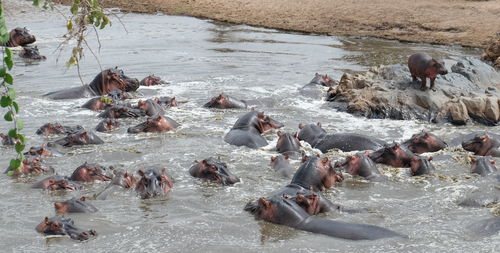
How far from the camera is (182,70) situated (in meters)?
15.5

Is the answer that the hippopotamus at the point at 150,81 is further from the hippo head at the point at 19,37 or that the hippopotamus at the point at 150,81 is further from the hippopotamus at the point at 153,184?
the hippopotamus at the point at 153,184

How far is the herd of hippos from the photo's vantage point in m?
7.10

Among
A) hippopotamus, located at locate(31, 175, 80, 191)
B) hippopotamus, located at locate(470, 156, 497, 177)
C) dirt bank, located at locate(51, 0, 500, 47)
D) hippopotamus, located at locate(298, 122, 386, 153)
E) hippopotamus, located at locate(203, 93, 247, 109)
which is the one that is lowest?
hippopotamus, located at locate(31, 175, 80, 191)

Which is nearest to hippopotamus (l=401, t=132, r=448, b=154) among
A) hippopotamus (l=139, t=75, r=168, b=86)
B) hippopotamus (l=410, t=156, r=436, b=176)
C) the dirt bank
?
hippopotamus (l=410, t=156, r=436, b=176)

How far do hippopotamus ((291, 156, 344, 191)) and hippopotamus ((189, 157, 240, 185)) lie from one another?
0.74 metres

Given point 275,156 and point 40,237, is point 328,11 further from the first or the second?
point 40,237

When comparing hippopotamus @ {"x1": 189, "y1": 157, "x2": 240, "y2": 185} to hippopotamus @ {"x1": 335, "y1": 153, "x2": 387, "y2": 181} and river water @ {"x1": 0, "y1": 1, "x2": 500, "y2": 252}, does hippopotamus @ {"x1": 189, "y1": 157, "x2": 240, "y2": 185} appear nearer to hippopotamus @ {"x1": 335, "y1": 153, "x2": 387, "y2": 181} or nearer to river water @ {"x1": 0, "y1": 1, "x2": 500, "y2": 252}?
river water @ {"x1": 0, "y1": 1, "x2": 500, "y2": 252}

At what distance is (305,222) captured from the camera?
7.04m

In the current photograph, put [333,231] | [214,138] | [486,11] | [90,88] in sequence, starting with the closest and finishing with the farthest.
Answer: [333,231] < [214,138] < [90,88] < [486,11]

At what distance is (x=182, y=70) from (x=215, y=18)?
668cm

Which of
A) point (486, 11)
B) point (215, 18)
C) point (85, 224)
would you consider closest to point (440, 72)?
point (85, 224)

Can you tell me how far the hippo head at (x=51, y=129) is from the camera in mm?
10500

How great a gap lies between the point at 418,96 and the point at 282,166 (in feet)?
12.2

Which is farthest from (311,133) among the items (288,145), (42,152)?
(42,152)
